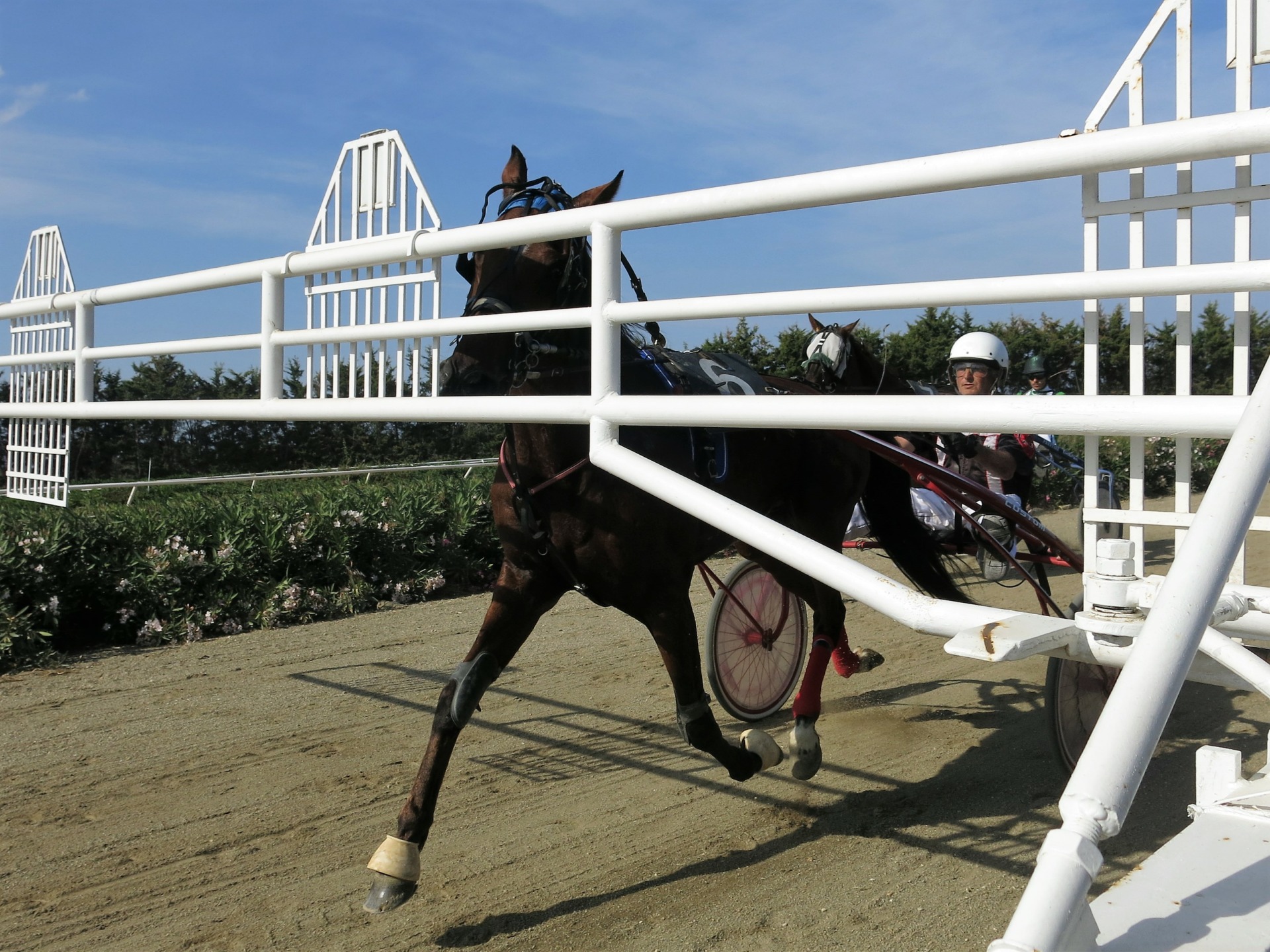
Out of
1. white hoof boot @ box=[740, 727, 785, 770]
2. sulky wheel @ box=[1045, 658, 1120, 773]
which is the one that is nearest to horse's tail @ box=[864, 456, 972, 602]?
sulky wheel @ box=[1045, 658, 1120, 773]

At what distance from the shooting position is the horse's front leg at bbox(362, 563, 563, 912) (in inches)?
116

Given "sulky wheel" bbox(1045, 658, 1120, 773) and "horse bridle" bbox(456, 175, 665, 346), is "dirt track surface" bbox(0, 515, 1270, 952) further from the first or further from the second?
"horse bridle" bbox(456, 175, 665, 346)

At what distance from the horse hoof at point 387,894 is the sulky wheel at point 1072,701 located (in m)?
2.30

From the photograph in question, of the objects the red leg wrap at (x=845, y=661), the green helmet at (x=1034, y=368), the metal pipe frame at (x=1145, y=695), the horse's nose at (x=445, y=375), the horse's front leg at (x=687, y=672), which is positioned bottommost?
the red leg wrap at (x=845, y=661)

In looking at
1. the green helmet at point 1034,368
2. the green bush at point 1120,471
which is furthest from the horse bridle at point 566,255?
the green bush at point 1120,471

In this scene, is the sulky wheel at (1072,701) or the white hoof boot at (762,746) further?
the sulky wheel at (1072,701)

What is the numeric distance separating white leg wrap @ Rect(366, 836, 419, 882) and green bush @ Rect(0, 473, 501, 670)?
12.7ft

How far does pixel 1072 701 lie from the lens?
3.88 meters

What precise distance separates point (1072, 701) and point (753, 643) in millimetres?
1491

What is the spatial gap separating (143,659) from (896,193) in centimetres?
564

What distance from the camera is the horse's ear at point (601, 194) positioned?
2838mm

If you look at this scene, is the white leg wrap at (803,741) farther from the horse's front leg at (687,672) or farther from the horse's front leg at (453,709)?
the horse's front leg at (453,709)

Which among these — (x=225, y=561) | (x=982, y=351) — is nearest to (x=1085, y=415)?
(x=982, y=351)

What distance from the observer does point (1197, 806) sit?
5.55 feet
